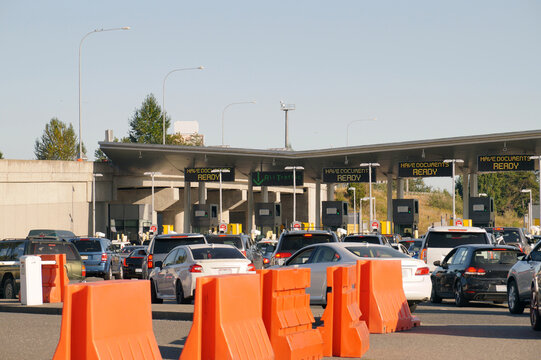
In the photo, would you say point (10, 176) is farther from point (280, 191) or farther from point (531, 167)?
point (280, 191)

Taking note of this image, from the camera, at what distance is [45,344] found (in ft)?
47.0

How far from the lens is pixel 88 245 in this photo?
36281 millimetres

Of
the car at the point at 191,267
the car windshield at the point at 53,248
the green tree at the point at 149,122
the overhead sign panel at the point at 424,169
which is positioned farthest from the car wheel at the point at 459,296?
the green tree at the point at 149,122

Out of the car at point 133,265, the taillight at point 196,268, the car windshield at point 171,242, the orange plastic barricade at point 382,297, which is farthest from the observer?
the car at point 133,265

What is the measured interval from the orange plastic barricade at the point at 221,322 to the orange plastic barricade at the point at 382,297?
507 centimetres

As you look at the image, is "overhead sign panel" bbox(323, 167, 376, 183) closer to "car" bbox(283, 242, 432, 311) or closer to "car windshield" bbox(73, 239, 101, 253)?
"car windshield" bbox(73, 239, 101, 253)

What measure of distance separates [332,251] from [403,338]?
16.5 ft

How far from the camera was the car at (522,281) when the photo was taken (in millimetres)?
18881

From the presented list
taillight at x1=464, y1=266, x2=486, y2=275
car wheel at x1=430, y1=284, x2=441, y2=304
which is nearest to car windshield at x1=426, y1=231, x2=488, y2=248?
car wheel at x1=430, y1=284, x2=441, y2=304

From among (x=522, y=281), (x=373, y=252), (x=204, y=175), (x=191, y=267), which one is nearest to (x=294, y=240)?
(x=191, y=267)

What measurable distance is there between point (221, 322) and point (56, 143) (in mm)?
139624

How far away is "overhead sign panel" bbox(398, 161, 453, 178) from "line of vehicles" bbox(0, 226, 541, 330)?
1118 inches

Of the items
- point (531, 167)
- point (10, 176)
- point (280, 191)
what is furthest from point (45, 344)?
point (280, 191)

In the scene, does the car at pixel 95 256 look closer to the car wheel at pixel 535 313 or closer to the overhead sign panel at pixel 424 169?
the car wheel at pixel 535 313
